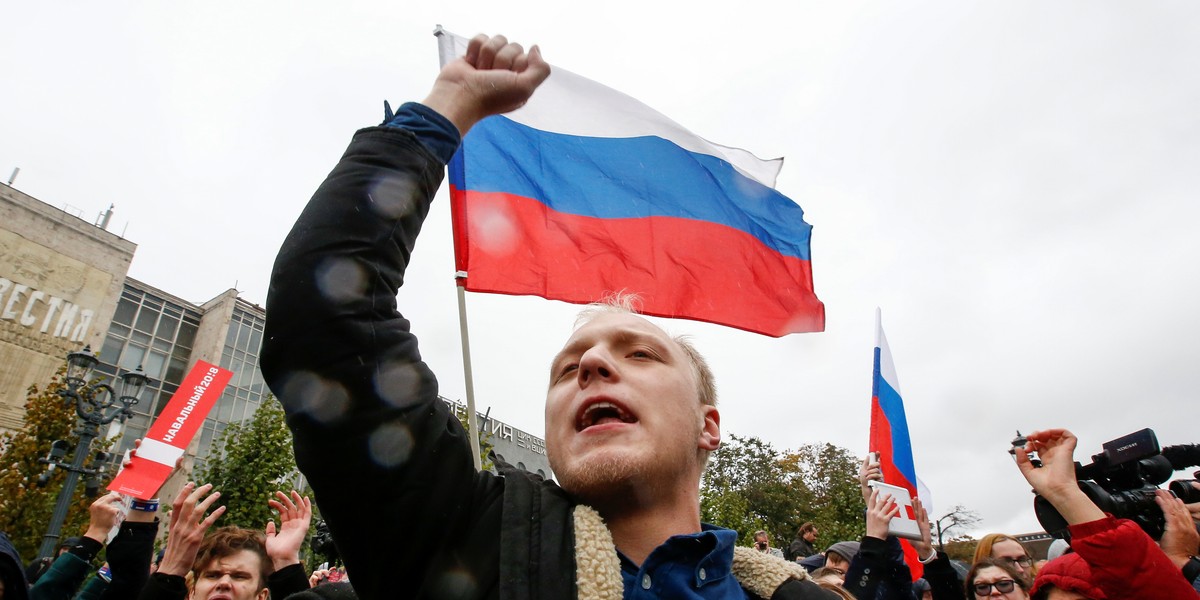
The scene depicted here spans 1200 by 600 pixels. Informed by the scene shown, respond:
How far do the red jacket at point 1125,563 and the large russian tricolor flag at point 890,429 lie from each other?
2.96 meters

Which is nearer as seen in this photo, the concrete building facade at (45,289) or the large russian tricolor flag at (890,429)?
the large russian tricolor flag at (890,429)

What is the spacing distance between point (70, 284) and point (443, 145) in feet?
139

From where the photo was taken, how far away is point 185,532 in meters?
3.77

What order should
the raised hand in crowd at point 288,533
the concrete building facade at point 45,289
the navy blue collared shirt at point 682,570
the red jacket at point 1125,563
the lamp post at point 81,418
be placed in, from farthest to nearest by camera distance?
the concrete building facade at point 45,289
the lamp post at point 81,418
the raised hand in crowd at point 288,533
the red jacket at point 1125,563
the navy blue collared shirt at point 682,570

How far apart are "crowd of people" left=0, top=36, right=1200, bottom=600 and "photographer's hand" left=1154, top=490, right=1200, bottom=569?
2.57ft

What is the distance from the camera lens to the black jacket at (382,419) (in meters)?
1.31

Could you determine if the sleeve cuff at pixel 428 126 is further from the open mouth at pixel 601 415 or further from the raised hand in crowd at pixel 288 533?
the raised hand in crowd at pixel 288 533

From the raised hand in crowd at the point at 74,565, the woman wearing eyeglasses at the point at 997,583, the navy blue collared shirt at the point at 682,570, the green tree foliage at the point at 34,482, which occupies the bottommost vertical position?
the navy blue collared shirt at the point at 682,570

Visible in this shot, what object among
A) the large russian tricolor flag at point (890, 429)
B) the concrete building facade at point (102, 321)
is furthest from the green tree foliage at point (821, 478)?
the large russian tricolor flag at point (890, 429)

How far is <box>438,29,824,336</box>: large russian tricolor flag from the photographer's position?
4.11m

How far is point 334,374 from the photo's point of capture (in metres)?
1.30

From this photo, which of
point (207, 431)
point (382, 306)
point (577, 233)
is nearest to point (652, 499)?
point (382, 306)

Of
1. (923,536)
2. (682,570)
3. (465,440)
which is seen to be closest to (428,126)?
(465,440)

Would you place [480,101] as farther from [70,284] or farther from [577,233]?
[70,284]
